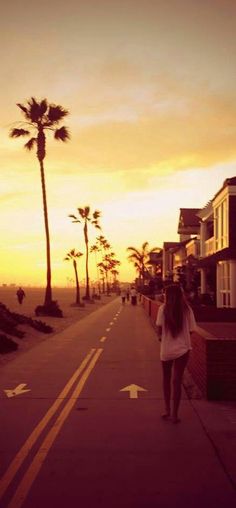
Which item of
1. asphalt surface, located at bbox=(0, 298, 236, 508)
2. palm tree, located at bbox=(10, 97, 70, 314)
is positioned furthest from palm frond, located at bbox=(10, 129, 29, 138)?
asphalt surface, located at bbox=(0, 298, 236, 508)

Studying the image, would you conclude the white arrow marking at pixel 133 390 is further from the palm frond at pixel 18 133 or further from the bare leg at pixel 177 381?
the palm frond at pixel 18 133

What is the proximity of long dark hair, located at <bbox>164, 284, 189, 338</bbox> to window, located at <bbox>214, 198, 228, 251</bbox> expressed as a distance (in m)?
24.5

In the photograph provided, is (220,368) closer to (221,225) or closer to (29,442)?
(29,442)

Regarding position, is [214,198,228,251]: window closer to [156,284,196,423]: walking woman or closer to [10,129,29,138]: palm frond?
[10,129,29,138]: palm frond

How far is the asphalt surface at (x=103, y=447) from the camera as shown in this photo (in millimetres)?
5316

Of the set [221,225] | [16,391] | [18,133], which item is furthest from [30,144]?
[16,391]

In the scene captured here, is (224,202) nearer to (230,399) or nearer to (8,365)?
(8,365)

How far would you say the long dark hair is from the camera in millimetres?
8211

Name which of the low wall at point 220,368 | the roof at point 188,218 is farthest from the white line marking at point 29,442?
the roof at point 188,218

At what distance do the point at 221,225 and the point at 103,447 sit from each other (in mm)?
28552

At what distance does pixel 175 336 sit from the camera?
323 inches

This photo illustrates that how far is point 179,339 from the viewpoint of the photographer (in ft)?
26.9

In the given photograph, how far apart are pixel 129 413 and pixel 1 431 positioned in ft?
6.99

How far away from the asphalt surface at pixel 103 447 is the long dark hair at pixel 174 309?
140 cm
